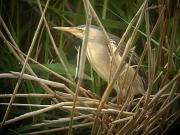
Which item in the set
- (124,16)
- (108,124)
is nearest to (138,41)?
(124,16)

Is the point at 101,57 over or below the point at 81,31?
below

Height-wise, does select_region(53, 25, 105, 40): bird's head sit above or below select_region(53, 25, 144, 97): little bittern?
above

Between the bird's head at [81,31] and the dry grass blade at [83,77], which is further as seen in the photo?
the bird's head at [81,31]

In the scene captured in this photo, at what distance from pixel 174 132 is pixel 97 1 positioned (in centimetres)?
63

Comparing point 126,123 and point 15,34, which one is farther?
point 15,34

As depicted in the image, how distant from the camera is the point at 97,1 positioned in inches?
79.4

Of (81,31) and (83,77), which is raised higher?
(81,31)

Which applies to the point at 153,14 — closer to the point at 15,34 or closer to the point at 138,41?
the point at 138,41

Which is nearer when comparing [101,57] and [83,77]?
[83,77]

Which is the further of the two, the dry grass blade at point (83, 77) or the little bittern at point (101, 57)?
the little bittern at point (101, 57)

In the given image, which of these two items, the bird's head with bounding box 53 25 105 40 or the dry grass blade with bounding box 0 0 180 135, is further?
the bird's head with bounding box 53 25 105 40

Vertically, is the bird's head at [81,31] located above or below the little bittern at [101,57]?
above

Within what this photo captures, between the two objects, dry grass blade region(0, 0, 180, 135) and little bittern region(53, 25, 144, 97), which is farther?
little bittern region(53, 25, 144, 97)

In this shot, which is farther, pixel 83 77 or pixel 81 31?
pixel 81 31
